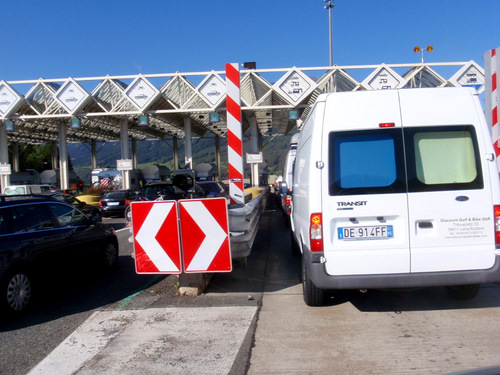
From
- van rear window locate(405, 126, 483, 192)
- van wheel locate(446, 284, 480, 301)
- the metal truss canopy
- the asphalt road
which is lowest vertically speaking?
the asphalt road

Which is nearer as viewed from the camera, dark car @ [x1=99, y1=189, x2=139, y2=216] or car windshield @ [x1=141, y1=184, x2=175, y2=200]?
car windshield @ [x1=141, y1=184, x2=175, y2=200]

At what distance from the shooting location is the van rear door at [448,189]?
4.85 metres

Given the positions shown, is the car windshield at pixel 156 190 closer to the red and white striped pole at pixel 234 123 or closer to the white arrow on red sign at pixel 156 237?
the red and white striped pole at pixel 234 123

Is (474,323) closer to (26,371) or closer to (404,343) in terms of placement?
(404,343)

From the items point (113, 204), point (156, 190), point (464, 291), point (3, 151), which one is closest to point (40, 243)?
point (464, 291)

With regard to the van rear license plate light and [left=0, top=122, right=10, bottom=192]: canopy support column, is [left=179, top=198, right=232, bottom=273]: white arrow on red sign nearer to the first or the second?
the van rear license plate light

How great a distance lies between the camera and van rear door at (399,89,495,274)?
15.9ft

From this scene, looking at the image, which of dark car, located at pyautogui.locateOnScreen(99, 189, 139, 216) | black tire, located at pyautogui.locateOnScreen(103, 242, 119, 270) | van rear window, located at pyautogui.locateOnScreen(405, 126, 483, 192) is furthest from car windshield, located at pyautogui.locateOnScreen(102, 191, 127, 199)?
van rear window, located at pyautogui.locateOnScreen(405, 126, 483, 192)

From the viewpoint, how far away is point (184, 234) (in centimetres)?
617

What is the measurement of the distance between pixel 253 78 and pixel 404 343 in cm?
2435

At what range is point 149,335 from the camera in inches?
197

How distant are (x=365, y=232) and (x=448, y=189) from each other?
3.38ft

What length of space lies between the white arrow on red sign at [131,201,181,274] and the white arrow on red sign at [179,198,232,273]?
0.42ft

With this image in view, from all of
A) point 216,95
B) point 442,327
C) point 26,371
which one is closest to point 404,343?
point 442,327
